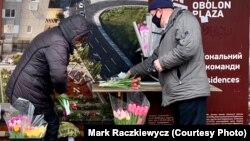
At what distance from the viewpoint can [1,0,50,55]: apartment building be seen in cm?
701

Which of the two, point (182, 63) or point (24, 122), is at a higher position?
Answer: point (182, 63)

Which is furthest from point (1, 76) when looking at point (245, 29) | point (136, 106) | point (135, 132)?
point (245, 29)

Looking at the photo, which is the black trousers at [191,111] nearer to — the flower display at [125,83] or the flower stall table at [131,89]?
the flower stall table at [131,89]

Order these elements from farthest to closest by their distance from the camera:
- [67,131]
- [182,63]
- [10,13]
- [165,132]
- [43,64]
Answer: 1. [10,13]
2. [67,131]
3. [182,63]
4. [43,64]
5. [165,132]

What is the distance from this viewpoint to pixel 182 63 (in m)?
5.89

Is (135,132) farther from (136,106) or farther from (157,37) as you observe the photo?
(157,37)

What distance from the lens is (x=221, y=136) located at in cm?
541

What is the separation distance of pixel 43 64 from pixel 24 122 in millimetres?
560

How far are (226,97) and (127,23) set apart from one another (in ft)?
4.56

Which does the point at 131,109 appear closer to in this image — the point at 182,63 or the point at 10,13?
the point at 182,63

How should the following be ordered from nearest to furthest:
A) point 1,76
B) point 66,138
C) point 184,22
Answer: point 184,22 → point 66,138 → point 1,76

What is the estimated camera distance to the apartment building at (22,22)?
276 inches

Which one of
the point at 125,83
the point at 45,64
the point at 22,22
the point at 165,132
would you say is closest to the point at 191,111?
the point at 165,132

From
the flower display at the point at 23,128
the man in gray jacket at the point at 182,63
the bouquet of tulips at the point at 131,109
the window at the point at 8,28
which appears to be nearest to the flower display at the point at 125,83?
the bouquet of tulips at the point at 131,109
